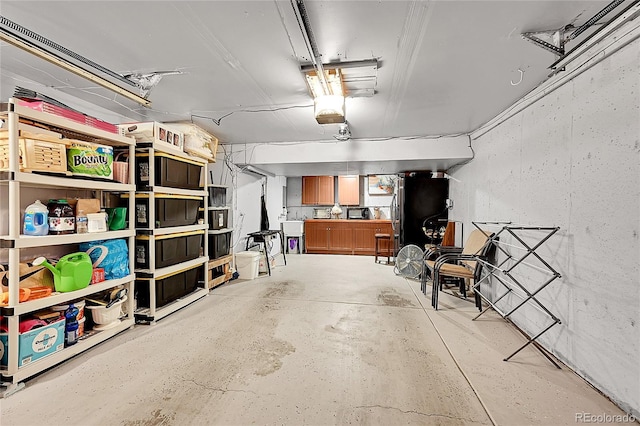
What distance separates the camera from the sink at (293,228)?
7.02m

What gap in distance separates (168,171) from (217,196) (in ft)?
4.23

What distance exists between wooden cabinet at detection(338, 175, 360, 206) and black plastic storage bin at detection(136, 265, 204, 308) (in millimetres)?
4732

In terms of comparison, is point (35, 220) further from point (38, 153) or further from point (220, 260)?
point (220, 260)

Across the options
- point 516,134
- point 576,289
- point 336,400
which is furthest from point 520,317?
point 336,400

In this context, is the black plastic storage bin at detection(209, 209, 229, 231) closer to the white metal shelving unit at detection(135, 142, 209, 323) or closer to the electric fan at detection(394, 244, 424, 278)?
the white metal shelving unit at detection(135, 142, 209, 323)

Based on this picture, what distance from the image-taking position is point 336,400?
65.2 inches

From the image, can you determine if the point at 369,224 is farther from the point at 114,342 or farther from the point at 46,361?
the point at 46,361

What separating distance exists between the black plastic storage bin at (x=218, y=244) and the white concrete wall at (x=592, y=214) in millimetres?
3604

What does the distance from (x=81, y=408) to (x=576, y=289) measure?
3269mm

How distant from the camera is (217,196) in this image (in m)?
4.18

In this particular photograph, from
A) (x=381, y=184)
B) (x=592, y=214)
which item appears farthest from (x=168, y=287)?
(x=381, y=184)

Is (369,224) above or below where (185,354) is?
above

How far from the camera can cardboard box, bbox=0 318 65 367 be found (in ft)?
5.74

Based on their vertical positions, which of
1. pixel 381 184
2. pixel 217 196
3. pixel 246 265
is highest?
pixel 381 184
